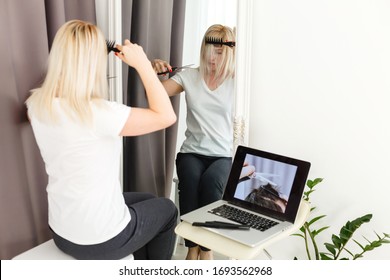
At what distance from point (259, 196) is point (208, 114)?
1.12 ft

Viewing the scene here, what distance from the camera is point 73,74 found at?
1.29 m

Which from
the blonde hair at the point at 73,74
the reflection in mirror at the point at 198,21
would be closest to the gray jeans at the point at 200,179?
the reflection in mirror at the point at 198,21

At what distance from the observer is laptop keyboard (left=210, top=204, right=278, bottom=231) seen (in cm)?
142

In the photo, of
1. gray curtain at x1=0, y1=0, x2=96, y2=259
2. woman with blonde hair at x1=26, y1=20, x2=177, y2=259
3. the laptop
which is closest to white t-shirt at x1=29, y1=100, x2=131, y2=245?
woman with blonde hair at x1=26, y1=20, x2=177, y2=259

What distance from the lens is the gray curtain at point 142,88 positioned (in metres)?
1.77

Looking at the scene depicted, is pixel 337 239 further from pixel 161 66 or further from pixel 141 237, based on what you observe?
pixel 161 66

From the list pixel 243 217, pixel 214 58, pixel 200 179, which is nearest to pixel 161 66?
pixel 214 58

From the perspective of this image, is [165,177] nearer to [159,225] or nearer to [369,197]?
[159,225]

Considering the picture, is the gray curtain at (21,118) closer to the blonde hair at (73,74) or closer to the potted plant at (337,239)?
the blonde hair at (73,74)

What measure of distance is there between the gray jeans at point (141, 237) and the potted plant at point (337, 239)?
454 millimetres

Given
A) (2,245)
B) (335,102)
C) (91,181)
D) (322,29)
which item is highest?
(322,29)

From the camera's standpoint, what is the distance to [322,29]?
152cm

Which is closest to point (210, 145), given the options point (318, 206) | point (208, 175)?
point (208, 175)

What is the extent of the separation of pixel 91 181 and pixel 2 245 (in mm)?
393
